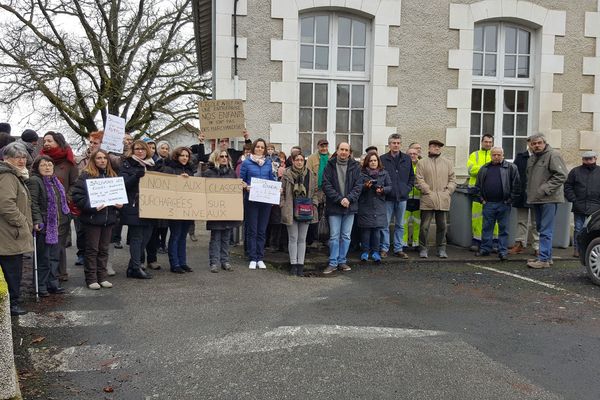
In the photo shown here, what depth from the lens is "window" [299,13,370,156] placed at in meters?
10.8

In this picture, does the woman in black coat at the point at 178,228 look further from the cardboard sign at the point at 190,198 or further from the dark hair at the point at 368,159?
the dark hair at the point at 368,159

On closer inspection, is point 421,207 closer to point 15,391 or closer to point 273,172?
point 273,172

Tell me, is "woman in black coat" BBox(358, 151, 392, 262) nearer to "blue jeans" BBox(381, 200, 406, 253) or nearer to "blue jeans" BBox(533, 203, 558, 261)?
"blue jeans" BBox(381, 200, 406, 253)

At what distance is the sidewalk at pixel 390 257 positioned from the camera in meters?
9.02

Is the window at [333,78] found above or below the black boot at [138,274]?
above

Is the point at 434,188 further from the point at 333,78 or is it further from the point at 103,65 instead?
the point at 103,65

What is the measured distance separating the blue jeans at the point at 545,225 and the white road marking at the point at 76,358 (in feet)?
22.4

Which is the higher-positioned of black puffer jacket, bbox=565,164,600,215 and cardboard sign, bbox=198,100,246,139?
cardboard sign, bbox=198,100,246,139

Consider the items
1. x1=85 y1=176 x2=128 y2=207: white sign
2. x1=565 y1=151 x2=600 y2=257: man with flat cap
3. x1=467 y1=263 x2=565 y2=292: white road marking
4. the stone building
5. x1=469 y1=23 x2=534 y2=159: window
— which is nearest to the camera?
x1=85 y1=176 x2=128 y2=207: white sign

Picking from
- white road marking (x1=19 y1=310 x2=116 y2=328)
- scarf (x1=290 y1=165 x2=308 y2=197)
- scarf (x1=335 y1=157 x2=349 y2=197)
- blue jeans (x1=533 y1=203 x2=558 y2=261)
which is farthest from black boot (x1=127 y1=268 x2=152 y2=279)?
blue jeans (x1=533 y1=203 x2=558 y2=261)

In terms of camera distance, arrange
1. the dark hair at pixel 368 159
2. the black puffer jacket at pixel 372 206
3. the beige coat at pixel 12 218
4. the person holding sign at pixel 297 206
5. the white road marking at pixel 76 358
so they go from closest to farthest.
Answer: the white road marking at pixel 76 358
the beige coat at pixel 12 218
the person holding sign at pixel 297 206
the black puffer jacket at pixel 372 206
the dark hair at pixel 368 159

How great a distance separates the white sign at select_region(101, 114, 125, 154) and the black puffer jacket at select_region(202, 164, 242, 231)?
1.34 meters

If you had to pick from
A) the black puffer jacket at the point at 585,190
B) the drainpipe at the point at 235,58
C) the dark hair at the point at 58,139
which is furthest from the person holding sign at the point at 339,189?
the black puffer jacket at the point at 585,190

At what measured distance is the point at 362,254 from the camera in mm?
9125
